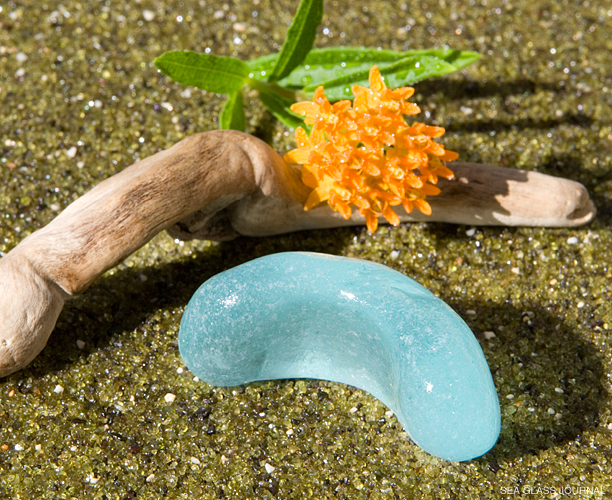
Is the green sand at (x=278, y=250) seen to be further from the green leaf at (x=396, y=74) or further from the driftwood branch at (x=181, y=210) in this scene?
the green leaf at (x=396, y=74)

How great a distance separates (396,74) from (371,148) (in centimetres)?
30

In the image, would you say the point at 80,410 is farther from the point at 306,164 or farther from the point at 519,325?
the point at 519,325

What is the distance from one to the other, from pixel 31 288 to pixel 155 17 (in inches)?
37.9

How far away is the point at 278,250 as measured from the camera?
1.54 meters

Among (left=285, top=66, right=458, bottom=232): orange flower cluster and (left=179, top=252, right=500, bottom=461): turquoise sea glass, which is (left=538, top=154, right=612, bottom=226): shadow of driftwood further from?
(left=179, top=252, right=500, bottom=461): turquoise sea glass

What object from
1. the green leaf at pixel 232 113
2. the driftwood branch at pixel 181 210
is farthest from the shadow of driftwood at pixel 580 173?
the green leaf at pixel 232 113

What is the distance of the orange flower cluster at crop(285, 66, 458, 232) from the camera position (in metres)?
1.26

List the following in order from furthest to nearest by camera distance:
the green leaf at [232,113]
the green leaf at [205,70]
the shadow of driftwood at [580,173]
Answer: the shadow of driftwood at [580,173], the green leaf at [232,113], the green leaf at [205,70]

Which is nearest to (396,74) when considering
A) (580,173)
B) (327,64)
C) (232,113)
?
(327,64)

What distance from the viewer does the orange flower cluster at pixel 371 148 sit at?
1.26 metres

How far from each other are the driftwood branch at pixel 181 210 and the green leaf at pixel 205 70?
17cm

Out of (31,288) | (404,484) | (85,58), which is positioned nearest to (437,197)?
(404,484)

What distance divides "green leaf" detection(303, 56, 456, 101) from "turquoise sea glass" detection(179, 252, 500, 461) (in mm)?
454

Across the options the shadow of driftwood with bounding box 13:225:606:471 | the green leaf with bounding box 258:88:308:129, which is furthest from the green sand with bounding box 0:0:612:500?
the green leaf with bounding box 258:88:308:129
